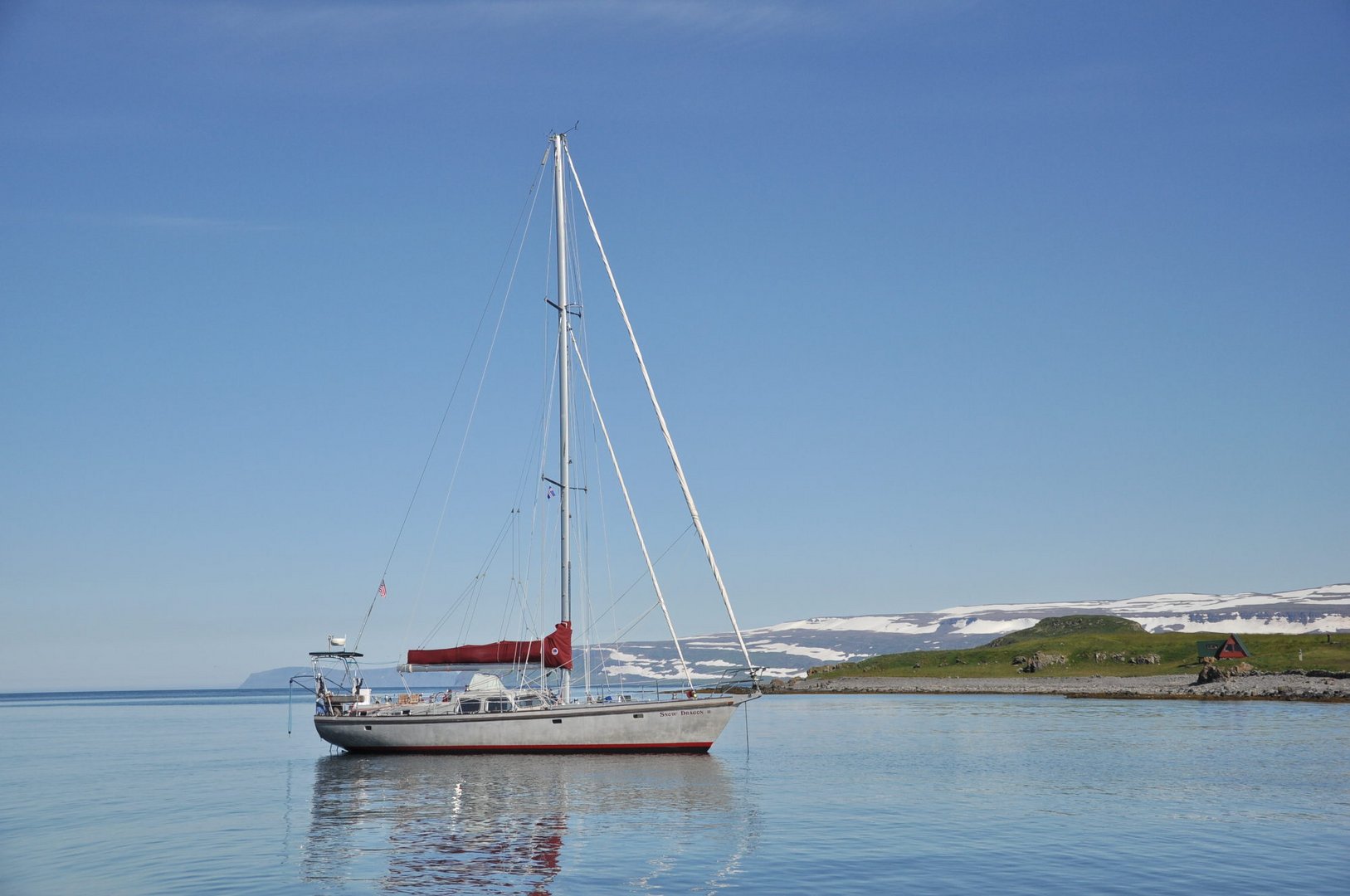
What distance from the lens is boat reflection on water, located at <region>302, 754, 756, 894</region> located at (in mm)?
28516

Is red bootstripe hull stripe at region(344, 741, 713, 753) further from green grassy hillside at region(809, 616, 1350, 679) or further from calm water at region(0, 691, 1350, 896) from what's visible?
green grassy hillside at region(809, 616, 1350, 679)

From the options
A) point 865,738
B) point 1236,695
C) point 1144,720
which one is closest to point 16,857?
point 865,738

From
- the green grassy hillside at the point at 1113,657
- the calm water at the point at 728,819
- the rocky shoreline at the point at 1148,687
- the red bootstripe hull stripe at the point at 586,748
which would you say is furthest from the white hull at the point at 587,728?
the green grassy hillside at the point at 1113,657

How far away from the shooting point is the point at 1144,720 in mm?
79938

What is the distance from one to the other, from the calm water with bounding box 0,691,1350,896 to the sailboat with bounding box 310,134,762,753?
1.44 metres

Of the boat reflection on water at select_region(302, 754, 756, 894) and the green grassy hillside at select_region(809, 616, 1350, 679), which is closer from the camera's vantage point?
the boat reflection on water at select_region(302, 754, 756, 894)

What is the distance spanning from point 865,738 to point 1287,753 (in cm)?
2473

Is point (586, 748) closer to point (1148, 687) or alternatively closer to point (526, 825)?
point (526, 825)

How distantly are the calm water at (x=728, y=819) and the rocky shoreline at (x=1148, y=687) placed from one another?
35.4 meters

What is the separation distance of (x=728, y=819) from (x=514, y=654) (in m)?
24.2

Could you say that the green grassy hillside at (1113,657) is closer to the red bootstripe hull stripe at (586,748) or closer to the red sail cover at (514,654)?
the red bootstripe hull stripe at (586,748)

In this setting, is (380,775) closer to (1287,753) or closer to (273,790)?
(273,790)

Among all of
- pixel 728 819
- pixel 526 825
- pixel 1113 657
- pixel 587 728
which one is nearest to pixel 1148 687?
pixel 1113 657

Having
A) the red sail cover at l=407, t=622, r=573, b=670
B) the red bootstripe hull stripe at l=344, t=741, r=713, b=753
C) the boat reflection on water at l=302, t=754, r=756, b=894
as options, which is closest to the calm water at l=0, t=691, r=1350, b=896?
the boat reflection on water at l=302, t=754, r=756, b=894
